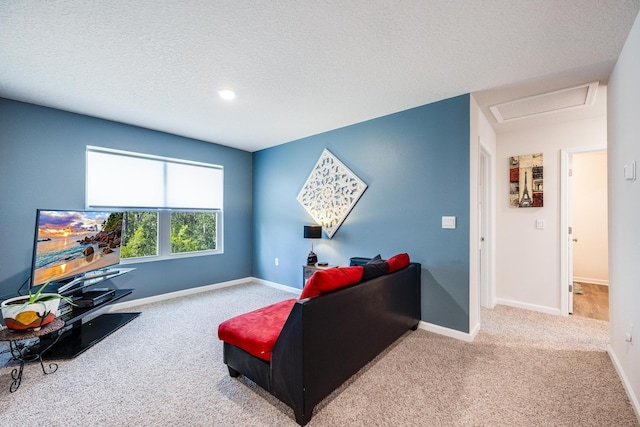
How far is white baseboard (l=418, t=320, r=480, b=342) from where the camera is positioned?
8.75 feet

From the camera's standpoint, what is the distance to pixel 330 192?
3.94 meters

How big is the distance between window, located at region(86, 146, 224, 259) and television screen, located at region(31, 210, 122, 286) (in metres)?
0.56

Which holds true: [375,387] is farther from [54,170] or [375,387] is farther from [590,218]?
[590,218]

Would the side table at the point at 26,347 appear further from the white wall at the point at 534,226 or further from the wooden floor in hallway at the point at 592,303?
the wooden floor in hallway at the point at 592,303

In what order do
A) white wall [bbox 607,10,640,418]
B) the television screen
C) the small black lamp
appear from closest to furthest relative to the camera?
white wall [bbox 607,10,640,418]
the television screen
the small black lamp

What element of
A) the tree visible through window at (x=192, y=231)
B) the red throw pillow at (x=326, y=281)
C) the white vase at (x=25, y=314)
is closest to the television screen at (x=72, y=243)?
the white vase at (x=25, y=314)

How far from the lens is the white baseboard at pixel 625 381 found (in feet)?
5.42

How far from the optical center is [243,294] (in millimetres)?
4246

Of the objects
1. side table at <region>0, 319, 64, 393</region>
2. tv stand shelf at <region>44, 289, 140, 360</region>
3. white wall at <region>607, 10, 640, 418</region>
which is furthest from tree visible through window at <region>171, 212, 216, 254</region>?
white wall at <region>607, 10, 640, 418</region>

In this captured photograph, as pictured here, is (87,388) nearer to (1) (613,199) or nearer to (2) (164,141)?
(2) (164,141)

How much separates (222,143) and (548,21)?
4295 millimetres

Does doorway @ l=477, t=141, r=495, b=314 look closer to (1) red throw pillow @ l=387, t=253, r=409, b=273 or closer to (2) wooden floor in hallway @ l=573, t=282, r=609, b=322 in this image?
(2) wooden floor in hallway @ l=573, t=282, r=609, b=322

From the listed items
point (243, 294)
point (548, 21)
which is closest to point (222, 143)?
point (243, 294)

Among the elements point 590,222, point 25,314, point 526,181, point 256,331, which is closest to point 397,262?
point 256,331
